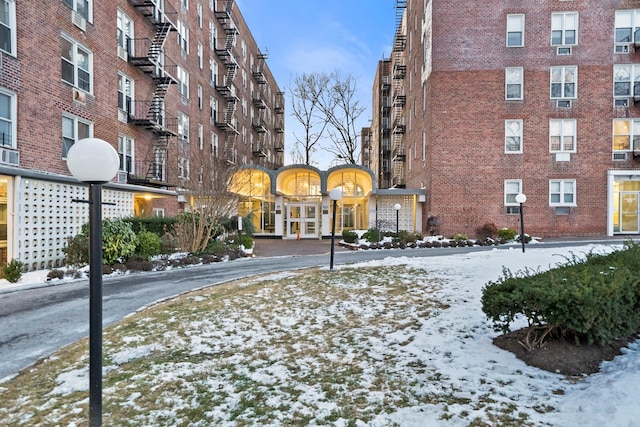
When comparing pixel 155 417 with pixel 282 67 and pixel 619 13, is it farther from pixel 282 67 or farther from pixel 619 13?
pixel 282 67

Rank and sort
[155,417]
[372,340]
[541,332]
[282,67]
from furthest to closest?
[282,67]
[372,340]
[541,332]
[155,417]

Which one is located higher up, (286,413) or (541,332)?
(541,332)

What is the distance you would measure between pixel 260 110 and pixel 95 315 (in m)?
41.7

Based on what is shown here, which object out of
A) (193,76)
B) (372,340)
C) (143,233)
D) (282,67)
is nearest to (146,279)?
(143,233)

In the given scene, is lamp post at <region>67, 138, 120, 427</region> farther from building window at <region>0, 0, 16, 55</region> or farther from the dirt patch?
building window at <region>0, 0, 16, 55</region>

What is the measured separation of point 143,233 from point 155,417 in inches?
414

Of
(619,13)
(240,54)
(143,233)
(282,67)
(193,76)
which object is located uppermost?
(282,67)

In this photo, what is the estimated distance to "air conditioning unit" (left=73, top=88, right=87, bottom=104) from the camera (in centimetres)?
1395

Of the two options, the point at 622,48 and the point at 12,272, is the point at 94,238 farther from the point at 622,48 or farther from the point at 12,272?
the point at 622,48

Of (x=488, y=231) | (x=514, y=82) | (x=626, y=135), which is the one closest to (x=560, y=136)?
(x=626, y=135)

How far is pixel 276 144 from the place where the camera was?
5219cm

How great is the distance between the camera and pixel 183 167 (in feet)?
73.7

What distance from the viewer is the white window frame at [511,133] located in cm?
2088

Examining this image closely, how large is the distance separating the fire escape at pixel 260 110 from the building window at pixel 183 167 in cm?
1603
